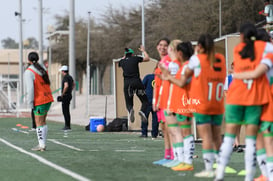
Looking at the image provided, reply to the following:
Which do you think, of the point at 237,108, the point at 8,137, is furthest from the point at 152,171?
the point at 8,137

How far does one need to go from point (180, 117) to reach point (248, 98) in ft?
8.21

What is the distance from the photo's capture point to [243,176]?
11312 millimetres

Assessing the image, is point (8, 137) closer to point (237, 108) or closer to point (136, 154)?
point (136, 154)

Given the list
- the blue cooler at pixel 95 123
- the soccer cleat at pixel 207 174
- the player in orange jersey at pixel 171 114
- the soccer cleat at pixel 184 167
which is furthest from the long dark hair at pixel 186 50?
the blue cooler at pixel 95 123

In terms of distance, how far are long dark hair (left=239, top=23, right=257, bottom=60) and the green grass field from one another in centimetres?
189

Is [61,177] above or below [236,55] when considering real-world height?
below

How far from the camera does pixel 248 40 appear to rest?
32.9 feet

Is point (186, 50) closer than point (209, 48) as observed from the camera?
No

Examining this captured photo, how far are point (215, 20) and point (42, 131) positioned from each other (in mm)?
35629

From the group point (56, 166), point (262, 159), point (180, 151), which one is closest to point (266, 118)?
point (262, 159)

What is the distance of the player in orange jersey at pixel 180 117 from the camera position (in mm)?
11992

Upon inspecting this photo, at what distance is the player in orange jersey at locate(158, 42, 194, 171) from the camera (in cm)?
1199

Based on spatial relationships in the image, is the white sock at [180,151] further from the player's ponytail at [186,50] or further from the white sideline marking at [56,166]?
the white sideline marking at [56,166]

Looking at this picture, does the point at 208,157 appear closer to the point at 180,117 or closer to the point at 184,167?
the point at 184,167
